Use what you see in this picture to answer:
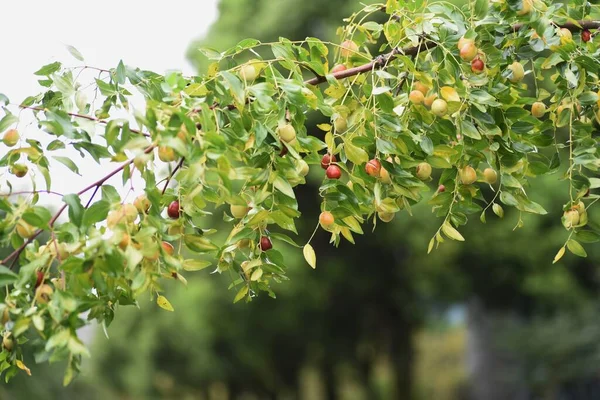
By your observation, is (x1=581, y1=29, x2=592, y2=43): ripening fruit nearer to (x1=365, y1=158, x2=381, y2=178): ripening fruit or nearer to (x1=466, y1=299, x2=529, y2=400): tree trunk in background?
(x1=365, y1=158, x2=381, y2=178): ripening fruit

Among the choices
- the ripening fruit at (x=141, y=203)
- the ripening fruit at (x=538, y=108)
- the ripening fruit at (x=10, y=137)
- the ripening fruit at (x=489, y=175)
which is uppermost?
the ripening fruit at (x=10, y=137)

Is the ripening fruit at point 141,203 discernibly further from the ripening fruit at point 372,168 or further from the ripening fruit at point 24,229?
the ripening fruit at point 372,168

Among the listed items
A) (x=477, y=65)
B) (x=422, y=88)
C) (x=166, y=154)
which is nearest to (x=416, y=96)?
(x=422, y=88)

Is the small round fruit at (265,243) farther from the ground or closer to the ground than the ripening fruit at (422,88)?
closer to the ground

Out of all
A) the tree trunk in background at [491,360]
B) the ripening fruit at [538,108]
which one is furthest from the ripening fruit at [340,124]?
the tree trunk in background at [491,360]

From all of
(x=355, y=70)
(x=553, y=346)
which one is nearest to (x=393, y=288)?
(x=553, y=346)

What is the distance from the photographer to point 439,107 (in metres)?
1.22

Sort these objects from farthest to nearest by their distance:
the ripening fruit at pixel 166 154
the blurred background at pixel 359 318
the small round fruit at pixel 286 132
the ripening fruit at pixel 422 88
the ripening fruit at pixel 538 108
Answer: the blurred background at pixel 359 318, the ripening fruit at pixel 538 108, the ripening fruit at pixel 422 88, the small round fruit at pixel 286 132, the ripening fruit at pixel 166 154

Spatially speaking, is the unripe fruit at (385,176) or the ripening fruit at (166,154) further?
the unripe fruit at (385,176)

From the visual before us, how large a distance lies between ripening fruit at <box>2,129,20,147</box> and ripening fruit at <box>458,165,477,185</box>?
29.0 inches

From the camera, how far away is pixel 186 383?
9.30 metres

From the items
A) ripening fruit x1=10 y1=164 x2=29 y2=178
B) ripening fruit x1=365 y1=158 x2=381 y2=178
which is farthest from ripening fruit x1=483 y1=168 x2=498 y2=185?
ripening fruit x1=10 y1=164 x2=29 y2=178

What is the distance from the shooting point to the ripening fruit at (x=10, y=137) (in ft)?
3.83

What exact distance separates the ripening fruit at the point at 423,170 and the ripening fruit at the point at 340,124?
0.47ft
